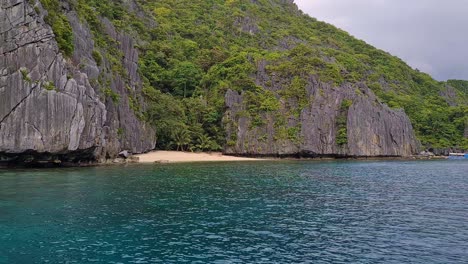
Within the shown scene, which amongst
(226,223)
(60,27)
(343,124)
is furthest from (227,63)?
(226,223)

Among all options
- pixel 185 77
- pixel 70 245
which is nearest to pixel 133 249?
pixel 70 245

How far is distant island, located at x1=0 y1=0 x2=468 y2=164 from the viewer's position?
45844 millimetres

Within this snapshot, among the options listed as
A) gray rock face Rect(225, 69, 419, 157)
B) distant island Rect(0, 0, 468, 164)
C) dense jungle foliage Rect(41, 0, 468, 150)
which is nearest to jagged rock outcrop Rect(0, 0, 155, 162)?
distant island Rect(0, 0, 468, 164)

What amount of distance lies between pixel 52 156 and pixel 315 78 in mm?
60576

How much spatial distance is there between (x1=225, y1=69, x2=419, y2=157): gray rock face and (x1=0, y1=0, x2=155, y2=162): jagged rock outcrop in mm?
36732

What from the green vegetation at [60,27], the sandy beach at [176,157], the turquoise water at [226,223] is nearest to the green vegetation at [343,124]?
the sandy beach at [176,157]

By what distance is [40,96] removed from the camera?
1774 inches

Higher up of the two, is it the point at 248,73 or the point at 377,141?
the point at 248,73

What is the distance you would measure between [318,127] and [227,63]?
2622 cm

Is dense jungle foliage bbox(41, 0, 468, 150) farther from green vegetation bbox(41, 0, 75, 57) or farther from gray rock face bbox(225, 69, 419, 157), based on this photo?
gray rock face bbox(225, 69, 419, 157)

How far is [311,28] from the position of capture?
162000mm

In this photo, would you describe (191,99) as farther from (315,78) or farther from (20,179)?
(20,179)

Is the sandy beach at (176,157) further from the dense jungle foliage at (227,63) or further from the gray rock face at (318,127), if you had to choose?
the gray rock face at (318,127)

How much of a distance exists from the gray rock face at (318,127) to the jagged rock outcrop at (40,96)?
36.7m
